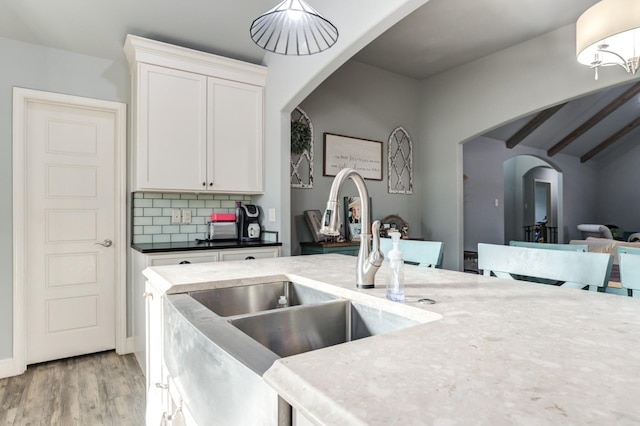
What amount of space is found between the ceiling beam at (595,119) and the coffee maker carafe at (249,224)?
6.74 meters

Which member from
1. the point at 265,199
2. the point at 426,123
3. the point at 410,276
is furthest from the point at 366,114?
the point at 410,276

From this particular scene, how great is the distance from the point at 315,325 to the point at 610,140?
1023 centimetres

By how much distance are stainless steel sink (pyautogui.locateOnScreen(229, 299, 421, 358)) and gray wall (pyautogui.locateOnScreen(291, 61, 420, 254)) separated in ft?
8.56

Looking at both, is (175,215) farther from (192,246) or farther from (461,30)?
(461,30)

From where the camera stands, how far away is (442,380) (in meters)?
0.53

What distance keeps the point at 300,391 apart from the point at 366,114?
407 centimetres

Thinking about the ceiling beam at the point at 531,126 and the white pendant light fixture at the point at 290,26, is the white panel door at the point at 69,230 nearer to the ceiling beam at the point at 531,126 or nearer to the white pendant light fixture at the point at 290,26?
the white pendant light fixture at the point at 290,26

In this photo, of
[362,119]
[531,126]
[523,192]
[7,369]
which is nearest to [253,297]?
[7,369]

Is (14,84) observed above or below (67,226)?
above

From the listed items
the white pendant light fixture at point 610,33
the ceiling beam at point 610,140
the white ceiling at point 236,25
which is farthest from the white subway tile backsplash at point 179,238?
the ceiling beam at point 610,140

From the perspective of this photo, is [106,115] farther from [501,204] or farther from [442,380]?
[501,204]

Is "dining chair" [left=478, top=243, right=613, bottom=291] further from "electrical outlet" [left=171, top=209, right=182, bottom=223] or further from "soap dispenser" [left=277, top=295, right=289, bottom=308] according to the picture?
"electrical outlet" [left=171, top=209, right=182, bottom=223]


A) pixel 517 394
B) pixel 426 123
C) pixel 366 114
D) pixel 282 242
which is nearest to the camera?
pixel 517 394

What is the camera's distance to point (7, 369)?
102 inches
